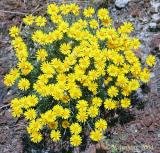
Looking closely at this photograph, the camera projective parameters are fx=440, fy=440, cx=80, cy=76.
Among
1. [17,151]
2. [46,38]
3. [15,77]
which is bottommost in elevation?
[17,151]

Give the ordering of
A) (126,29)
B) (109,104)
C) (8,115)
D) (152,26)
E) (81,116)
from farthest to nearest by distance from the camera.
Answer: (152,26), (8,115), (126,29), (109,104), (81,116)

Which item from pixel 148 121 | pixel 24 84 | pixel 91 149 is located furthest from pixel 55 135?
pixel 148 121

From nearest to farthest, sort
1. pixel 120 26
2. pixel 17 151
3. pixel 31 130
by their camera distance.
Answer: pixel 31 130
pixel 17 151
pixel 120 26

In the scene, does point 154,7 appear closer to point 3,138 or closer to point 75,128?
point 75,128

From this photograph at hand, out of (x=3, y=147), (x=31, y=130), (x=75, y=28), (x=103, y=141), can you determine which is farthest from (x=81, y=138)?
(x=75, y=28)

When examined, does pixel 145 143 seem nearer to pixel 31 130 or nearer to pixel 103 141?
pixel 103 141

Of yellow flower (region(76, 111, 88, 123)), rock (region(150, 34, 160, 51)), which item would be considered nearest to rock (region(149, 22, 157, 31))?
rock (region(150, 34, 160, 51))

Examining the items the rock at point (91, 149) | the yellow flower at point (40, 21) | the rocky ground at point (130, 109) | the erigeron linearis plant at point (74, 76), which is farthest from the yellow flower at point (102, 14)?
the rock at point (91, 149)
